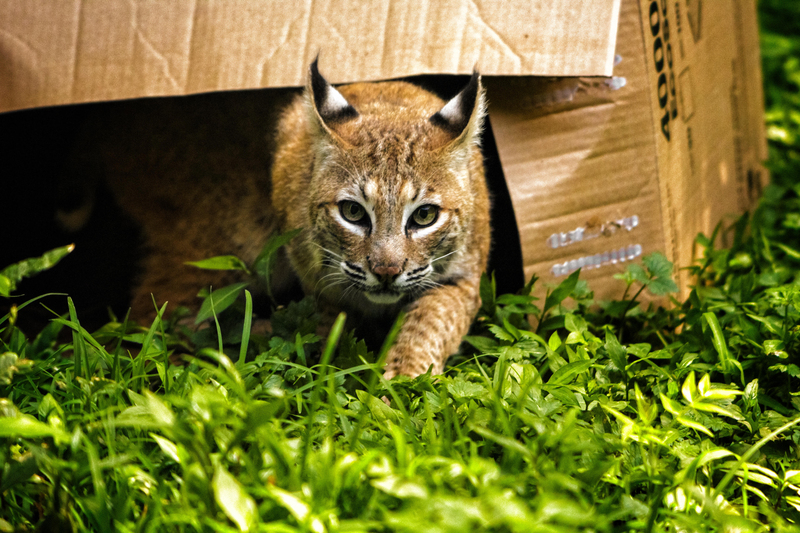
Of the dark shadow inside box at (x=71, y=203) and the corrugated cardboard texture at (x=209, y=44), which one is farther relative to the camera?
the dark shadow inside box at (x=71, y=203)

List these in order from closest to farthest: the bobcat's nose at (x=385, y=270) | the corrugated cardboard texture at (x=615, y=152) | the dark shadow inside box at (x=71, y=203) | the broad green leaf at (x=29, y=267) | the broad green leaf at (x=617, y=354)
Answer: the broad green leaf at (x=29, y=267) < the broad green leaf at (x=617, y=354) < the bobcat's nose at (x=385, y=270) < the corrugated cardboard texture at (x=615, y=152) < the dark shadow inside box at (x=71, y=203)

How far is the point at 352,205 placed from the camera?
223 cm

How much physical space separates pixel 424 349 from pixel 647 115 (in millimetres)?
1245

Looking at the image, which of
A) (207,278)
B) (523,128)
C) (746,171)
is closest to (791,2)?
(746,171)

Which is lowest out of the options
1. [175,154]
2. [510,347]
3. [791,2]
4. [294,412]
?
[294,412]

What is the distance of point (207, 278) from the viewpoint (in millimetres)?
2971

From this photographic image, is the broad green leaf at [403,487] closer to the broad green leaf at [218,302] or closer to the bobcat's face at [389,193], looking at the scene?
the bobcat's face at [389,193]

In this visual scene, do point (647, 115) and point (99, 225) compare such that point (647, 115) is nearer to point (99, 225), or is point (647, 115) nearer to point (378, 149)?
point (378, 149)

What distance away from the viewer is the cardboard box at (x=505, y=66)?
2195 millimetres

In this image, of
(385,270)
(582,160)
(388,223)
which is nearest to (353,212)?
(388,223)

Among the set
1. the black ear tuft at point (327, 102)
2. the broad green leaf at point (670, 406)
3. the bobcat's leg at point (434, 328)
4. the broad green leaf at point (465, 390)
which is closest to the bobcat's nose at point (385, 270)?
the bobcat's leg at point (434, 328)

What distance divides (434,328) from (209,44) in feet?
4.46

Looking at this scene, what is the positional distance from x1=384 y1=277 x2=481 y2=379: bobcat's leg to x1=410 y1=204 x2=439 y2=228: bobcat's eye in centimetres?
36

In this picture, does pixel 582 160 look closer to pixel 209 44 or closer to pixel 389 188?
pixel 389 188
